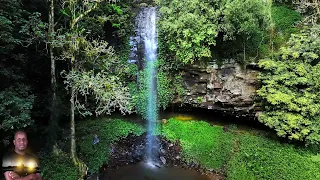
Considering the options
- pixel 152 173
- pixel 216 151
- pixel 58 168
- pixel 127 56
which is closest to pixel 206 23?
pixel 127 56

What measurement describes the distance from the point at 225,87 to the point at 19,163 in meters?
9.02

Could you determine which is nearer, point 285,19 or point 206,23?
point 206,23

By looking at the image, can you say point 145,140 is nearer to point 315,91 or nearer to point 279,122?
point 279,122

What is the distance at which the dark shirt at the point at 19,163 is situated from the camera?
509 centimetres

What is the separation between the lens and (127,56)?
514 inches

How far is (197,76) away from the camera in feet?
40.0

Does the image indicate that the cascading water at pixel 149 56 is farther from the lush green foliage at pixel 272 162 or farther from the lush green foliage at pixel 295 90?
the lush green foliage at pixel 295 90

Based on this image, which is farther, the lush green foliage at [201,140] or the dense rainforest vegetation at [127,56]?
the lush green foliage at [201,140]

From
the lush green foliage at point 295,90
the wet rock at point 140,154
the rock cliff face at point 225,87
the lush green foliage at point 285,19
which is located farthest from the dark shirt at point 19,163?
the lush green foliage at point 285,19

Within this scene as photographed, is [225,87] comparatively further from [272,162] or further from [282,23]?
[282,23]

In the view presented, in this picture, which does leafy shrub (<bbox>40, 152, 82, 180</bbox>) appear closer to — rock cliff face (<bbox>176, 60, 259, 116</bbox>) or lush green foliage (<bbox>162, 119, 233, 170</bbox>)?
lush green foliage (<bbox>162, 119, 233, 170</bbox>)

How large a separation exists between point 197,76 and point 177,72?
1.01m

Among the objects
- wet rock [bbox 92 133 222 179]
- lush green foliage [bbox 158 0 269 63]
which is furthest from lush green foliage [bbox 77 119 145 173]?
lush green foliage [bbox 158 0 269 63]
